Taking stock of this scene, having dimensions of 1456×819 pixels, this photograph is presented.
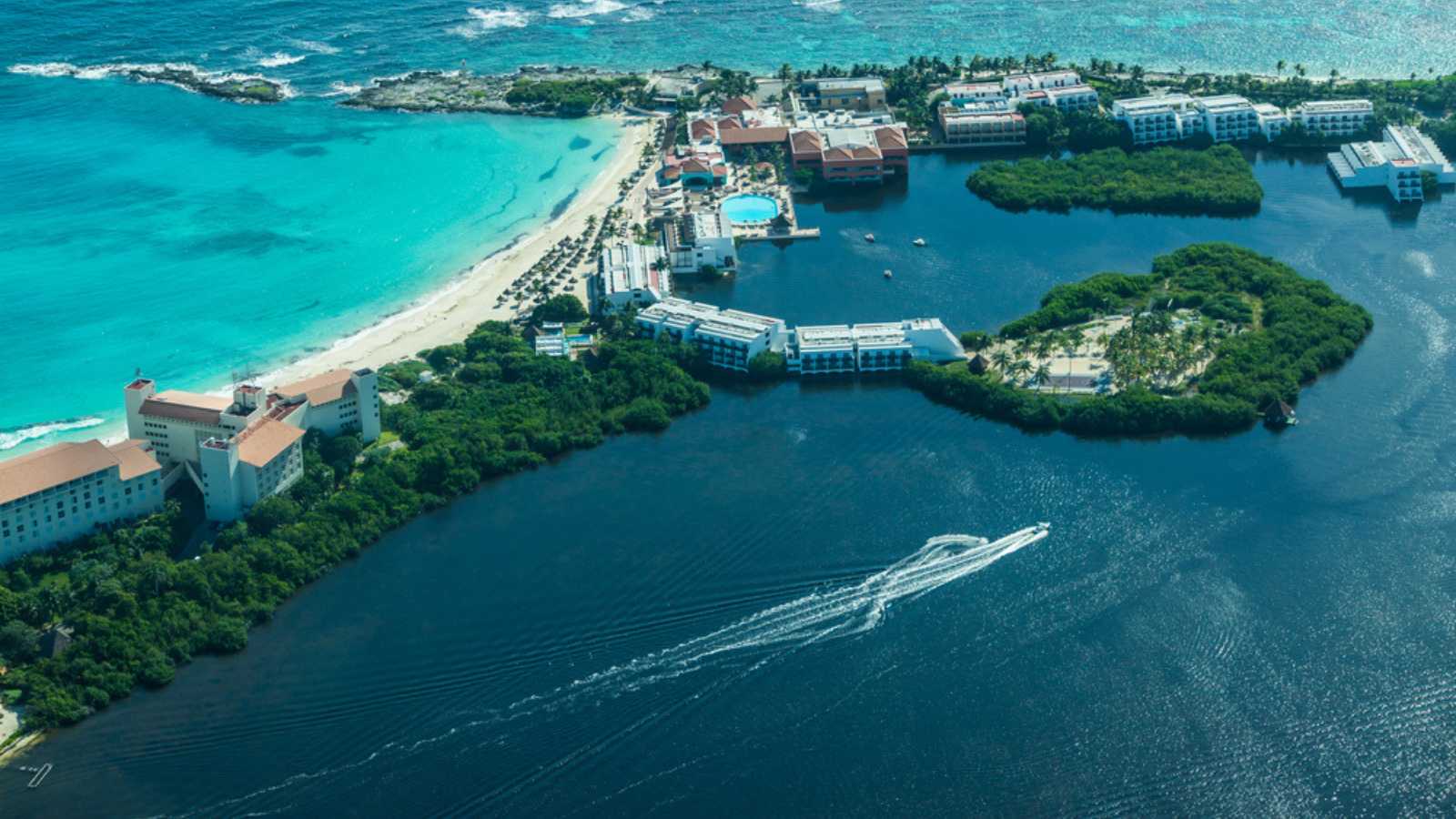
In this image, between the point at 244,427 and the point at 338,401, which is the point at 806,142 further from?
the point at 244,427

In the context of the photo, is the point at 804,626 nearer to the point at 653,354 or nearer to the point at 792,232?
the point at 653,354

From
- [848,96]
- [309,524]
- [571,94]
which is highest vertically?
[848,96]

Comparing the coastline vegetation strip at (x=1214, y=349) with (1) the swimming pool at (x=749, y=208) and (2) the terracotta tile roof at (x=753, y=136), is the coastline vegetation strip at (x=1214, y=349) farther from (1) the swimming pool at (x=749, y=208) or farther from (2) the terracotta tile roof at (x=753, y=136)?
(2) the terracotta tile roof at (x=753, y=136)

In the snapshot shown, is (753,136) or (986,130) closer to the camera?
(753,136)

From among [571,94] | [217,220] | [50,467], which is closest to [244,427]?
[50,467]

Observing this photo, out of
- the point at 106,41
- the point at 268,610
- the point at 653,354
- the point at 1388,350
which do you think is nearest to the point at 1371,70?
the point at 1388,350

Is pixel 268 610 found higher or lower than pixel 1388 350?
lower

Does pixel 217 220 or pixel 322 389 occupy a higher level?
pixel 217 220
